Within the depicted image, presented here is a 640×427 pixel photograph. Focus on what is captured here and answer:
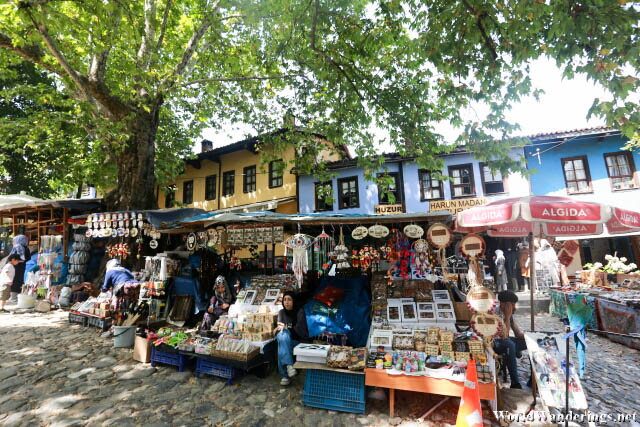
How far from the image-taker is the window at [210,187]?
64.5 ft

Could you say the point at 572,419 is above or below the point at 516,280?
below

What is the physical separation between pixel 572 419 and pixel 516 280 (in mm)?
10970

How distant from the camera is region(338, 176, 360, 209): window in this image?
53.4ft

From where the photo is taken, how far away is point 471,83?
5.83 meters

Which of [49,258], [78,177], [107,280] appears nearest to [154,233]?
[107,280]

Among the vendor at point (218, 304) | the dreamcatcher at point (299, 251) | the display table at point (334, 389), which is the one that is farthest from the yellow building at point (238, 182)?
the display table at point (334, 389)

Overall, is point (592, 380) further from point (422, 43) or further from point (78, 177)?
A: point (78, 177)

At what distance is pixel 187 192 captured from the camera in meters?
20.8

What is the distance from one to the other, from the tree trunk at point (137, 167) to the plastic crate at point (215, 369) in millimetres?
6874

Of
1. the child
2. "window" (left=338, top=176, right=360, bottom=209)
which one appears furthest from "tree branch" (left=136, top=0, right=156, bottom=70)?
"window" (left=338, top=176, right=360, bottom=209)

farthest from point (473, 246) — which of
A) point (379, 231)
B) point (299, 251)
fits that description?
point (299, 251)

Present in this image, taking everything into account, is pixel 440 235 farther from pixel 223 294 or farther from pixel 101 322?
pixel 101 322

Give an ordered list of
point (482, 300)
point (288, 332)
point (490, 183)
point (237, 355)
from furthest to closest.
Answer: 1. point (490, 183)
2. point (288, 332)
3. point (237, 355)
4. point (482, 300)

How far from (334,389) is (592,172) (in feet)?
51.2
